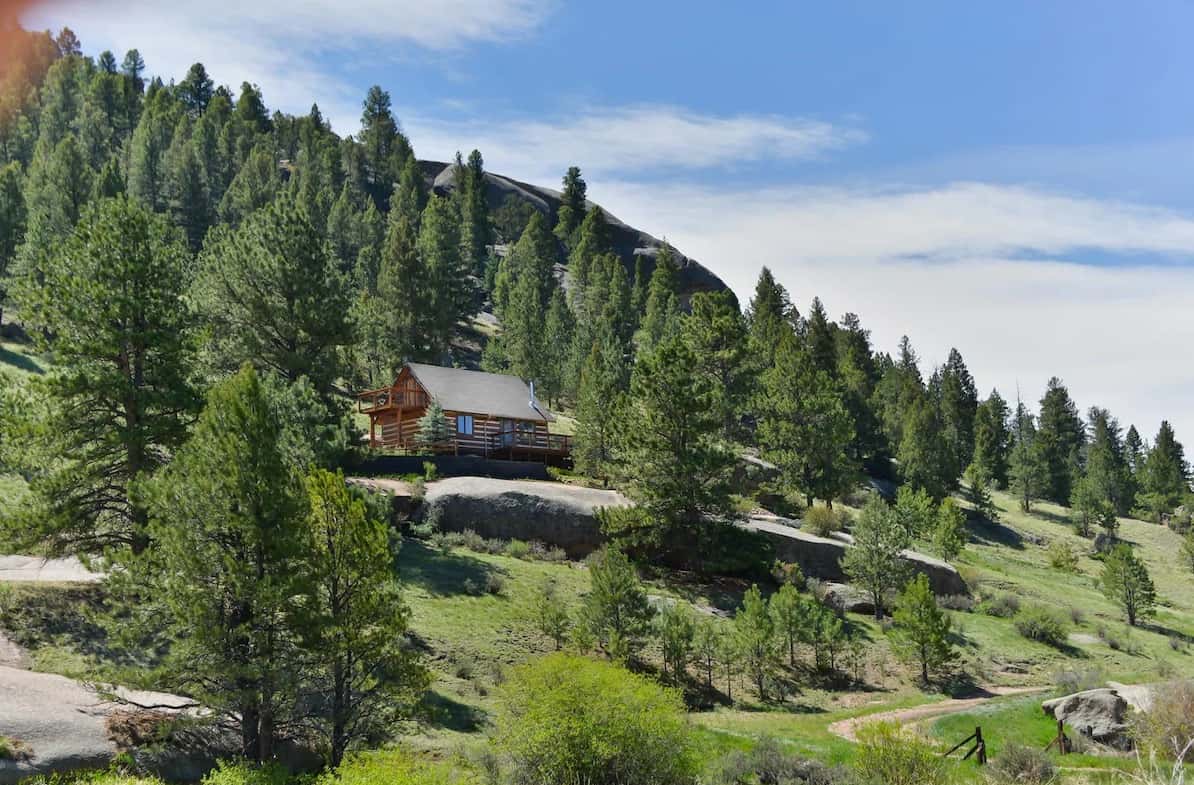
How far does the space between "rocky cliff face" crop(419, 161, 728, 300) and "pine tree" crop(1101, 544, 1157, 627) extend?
272ft

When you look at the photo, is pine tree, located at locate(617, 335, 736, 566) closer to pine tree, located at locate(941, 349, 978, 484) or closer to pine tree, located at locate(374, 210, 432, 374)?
pine tree, located at locate(374, 210, 432, 374)

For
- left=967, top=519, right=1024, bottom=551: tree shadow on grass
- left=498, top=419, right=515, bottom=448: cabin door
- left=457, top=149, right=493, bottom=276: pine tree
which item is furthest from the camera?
left=457, top=149, right=493, bottom=276: pine tree

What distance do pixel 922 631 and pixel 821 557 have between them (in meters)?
9.53

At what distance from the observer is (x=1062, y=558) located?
64688 mm

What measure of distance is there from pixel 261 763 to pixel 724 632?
1666cm

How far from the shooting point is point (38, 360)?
183ft

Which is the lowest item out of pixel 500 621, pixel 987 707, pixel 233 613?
pixel 987 707

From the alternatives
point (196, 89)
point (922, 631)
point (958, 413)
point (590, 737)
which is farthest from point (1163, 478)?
point (196, 89)

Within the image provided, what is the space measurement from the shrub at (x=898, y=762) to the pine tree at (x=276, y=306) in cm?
2795

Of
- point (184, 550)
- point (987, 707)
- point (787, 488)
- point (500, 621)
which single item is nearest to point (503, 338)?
point (787, 488)

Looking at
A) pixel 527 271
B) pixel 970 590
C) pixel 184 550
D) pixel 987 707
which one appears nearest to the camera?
pixel 184 550

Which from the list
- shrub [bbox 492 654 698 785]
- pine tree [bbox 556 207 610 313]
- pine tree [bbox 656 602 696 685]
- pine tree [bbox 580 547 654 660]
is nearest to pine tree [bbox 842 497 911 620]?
pine tree [bbox 656 602 696 685]

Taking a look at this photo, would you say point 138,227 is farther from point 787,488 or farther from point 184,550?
point 787,488

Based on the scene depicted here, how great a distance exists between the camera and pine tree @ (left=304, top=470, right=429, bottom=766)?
18391 mm
